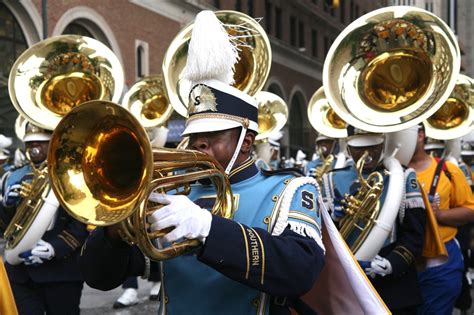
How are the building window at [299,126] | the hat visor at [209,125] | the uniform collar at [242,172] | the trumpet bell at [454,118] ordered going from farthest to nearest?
the building window at [299,126] → the trumpet bell at [454,118] → the uniform collar at [242,172] → the hat visor at [209,125]

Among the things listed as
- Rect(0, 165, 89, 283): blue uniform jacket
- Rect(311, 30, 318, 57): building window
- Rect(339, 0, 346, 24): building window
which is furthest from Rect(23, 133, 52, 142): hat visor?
Rect(339, 0, 346, 24): building window

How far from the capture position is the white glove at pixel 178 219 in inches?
87.8

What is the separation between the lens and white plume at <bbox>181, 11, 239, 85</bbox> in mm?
2846

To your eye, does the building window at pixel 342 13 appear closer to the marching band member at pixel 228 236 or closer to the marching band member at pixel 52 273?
the marching band member at pixel 52 273

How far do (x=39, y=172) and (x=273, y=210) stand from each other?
9.43ft

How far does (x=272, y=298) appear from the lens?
2752mm

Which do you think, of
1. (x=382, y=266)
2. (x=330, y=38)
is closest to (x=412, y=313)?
(x=382, y=266)

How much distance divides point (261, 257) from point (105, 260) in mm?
611

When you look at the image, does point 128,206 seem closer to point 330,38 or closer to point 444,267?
point 444,267

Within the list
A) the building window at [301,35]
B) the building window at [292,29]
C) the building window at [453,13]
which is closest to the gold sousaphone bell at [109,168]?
the building window at [292,29]

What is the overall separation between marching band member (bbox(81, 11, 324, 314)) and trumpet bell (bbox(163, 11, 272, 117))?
1.25m

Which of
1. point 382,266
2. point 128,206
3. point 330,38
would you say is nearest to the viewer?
point 128,206

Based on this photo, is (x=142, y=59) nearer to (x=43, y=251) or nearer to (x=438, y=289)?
(x=43, y=251)

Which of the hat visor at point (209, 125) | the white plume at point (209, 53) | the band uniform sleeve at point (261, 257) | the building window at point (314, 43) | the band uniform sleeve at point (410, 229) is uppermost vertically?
the building window at point (314, 43)
